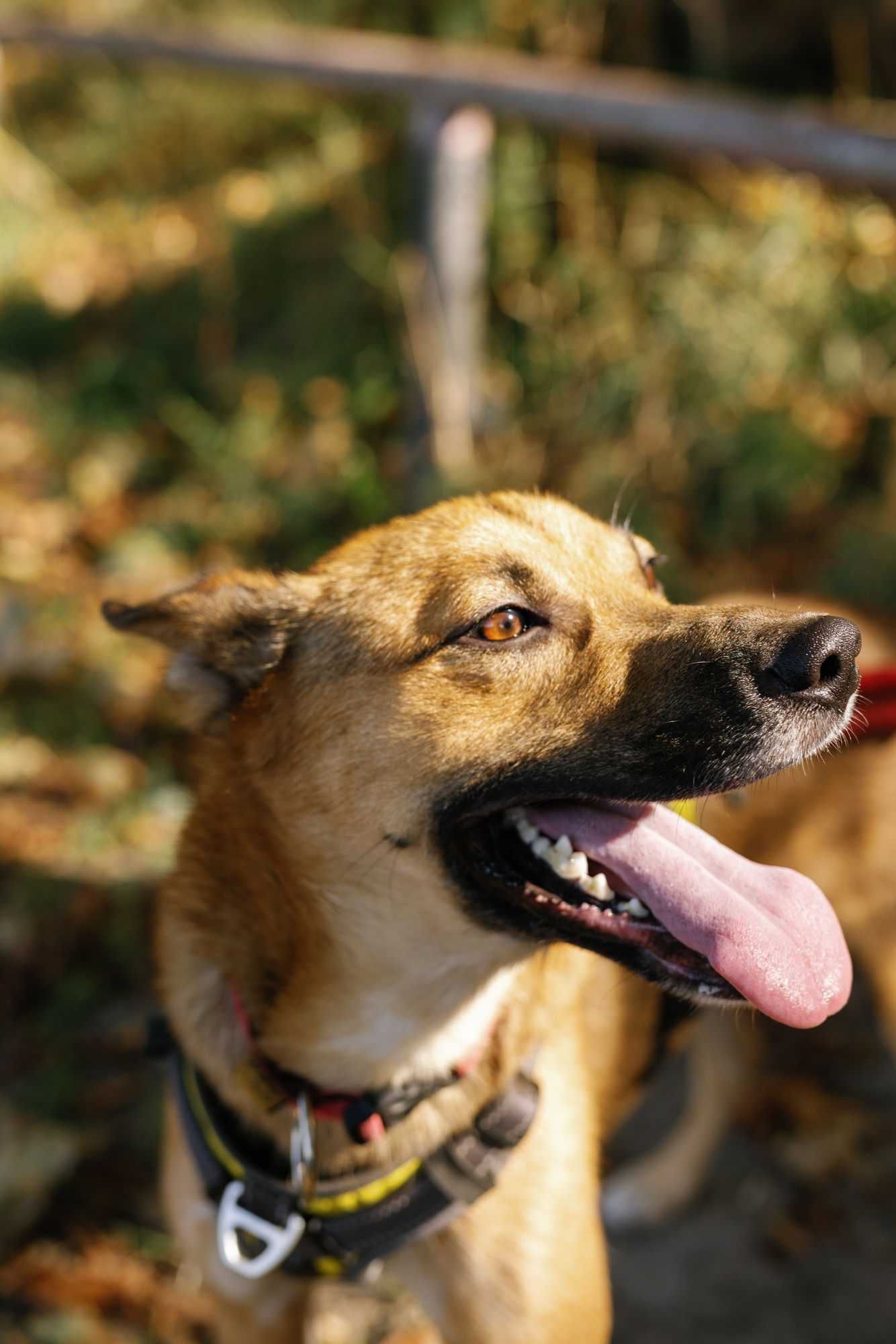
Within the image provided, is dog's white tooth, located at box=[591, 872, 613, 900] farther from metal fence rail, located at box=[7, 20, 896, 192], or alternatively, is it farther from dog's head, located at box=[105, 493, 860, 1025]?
metal fence rail, located at box=[7, 20, 896, 192]

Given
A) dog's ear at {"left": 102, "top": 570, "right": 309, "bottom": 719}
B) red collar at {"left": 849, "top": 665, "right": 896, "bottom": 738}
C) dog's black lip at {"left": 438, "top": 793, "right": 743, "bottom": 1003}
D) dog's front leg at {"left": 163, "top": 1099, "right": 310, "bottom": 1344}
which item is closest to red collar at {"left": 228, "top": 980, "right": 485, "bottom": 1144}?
dog's front leg at {"left": 163, "top": 1099, "right": 310, "bottom": 1344}

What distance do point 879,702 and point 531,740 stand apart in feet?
3.41

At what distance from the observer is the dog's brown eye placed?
7.11ft

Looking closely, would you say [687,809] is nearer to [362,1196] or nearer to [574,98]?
[362,1196]

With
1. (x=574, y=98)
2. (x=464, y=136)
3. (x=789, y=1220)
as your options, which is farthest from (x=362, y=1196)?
(x=464, y=136)

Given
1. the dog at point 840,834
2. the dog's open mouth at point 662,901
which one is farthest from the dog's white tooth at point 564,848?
the dog at point 840,834

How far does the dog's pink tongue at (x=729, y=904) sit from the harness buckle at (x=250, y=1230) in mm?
948

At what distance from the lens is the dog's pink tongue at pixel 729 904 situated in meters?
1.99

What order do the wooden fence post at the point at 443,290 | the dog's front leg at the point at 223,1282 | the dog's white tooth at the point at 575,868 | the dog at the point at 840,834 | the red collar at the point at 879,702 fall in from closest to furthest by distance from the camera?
the dog's white tooth at the point at 575,868
the dog's front leg at the point at 223,1282
the red collar at the point at 879,702
the dog at the point at 840,834
the wooden fence post at the point at 443,290

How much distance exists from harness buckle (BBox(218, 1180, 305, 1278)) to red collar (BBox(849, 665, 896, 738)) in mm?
1617

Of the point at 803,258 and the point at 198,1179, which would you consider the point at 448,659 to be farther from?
the point at 803,258

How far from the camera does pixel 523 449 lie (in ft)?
17.9

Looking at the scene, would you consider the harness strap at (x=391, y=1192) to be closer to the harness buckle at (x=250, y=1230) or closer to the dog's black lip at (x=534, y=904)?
the harness buckle at (x=250, y=1230)

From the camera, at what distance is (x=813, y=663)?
1961 mm
